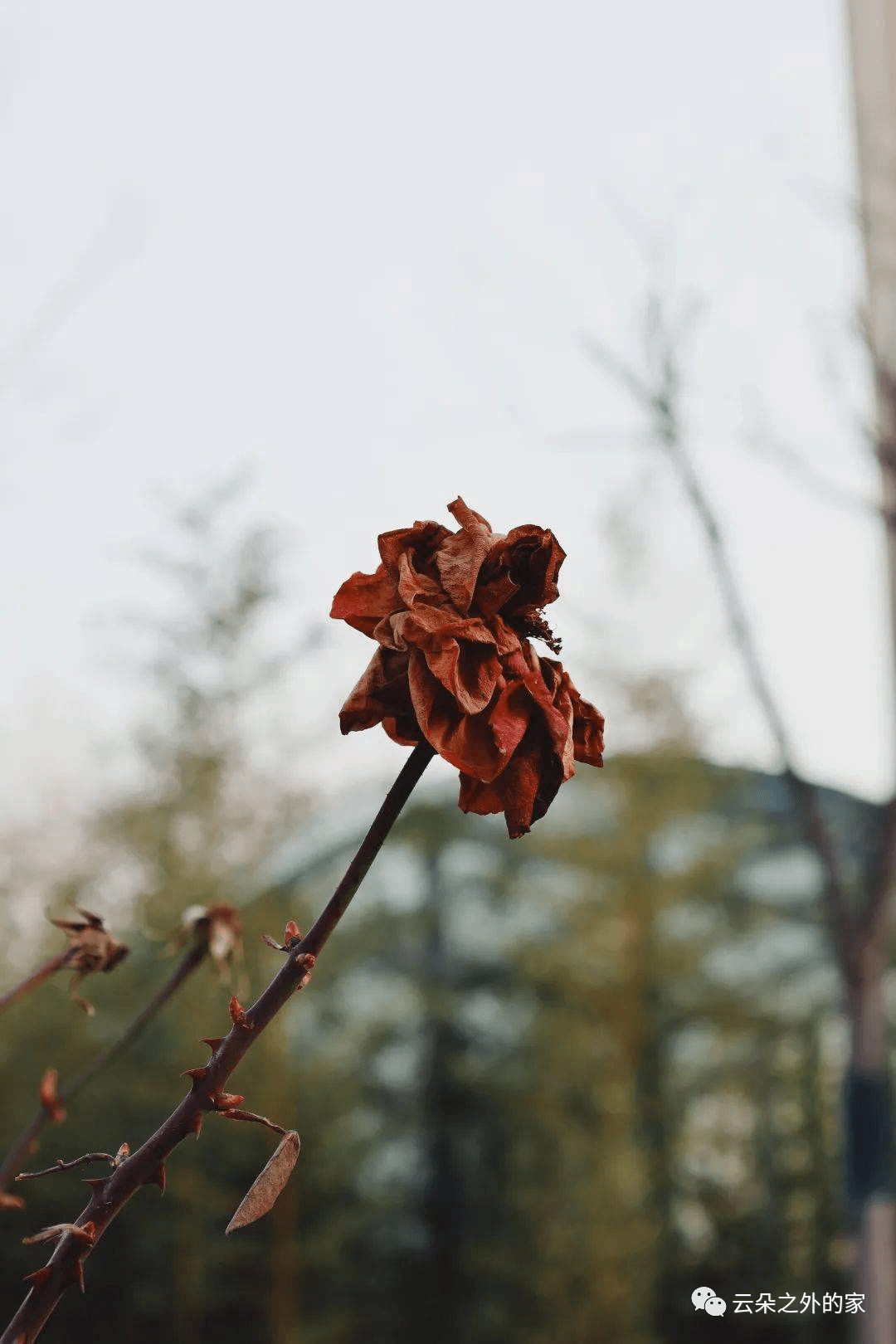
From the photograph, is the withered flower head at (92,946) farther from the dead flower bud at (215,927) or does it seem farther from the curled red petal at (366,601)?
the curled red petal at (366,601)

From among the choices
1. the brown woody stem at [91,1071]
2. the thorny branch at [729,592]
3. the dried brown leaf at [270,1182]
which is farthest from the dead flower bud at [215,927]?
the thorny branch at [729,592]

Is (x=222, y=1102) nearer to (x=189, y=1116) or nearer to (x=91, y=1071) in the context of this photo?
(x=189, y=1116)

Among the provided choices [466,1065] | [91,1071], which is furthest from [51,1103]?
[466,1065]

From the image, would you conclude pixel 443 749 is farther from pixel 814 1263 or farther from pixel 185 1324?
pixel 814 1263

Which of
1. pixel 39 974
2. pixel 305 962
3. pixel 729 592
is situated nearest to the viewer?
pixel 305 962

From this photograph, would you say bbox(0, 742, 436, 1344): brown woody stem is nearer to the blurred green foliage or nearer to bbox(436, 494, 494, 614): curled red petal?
bbox(436, 494, 494, 614): curled red petal

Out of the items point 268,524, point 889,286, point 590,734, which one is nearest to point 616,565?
point 268,524
